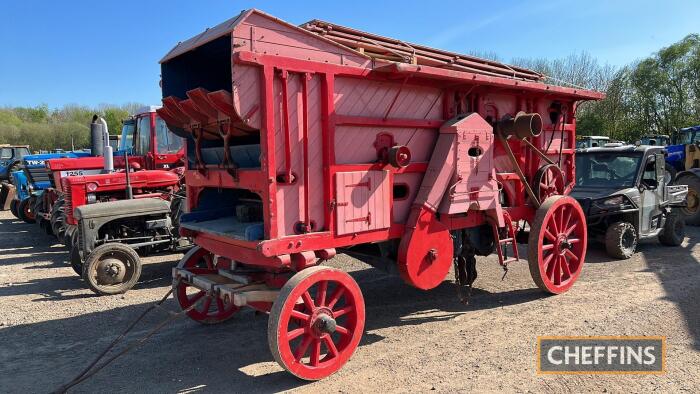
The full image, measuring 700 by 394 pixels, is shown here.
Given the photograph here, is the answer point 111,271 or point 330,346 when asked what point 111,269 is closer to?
point 111,271

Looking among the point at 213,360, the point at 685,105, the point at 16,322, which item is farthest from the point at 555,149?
the point at 685,105

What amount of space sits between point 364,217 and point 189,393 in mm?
1956

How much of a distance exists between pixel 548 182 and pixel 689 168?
31.1 feet

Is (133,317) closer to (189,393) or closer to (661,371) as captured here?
(189,393)

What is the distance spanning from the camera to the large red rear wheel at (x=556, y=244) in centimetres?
578

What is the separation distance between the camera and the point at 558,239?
19.9 ft

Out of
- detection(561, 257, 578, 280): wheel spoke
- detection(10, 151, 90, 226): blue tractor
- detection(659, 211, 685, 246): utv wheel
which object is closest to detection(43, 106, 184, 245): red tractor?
detection(10, 151, 90, 226): blue tractor

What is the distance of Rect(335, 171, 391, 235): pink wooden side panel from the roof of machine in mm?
957

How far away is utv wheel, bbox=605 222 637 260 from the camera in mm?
7926

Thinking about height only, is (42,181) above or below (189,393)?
above

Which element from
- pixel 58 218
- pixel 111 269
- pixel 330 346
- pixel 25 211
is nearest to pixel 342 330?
pixel 330 346

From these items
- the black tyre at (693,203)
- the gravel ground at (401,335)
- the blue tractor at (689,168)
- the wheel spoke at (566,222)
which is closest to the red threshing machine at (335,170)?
the wheel spoke at (566,222)

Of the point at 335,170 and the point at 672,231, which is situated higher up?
the point at 335,170

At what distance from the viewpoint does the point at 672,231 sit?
29.5ft
